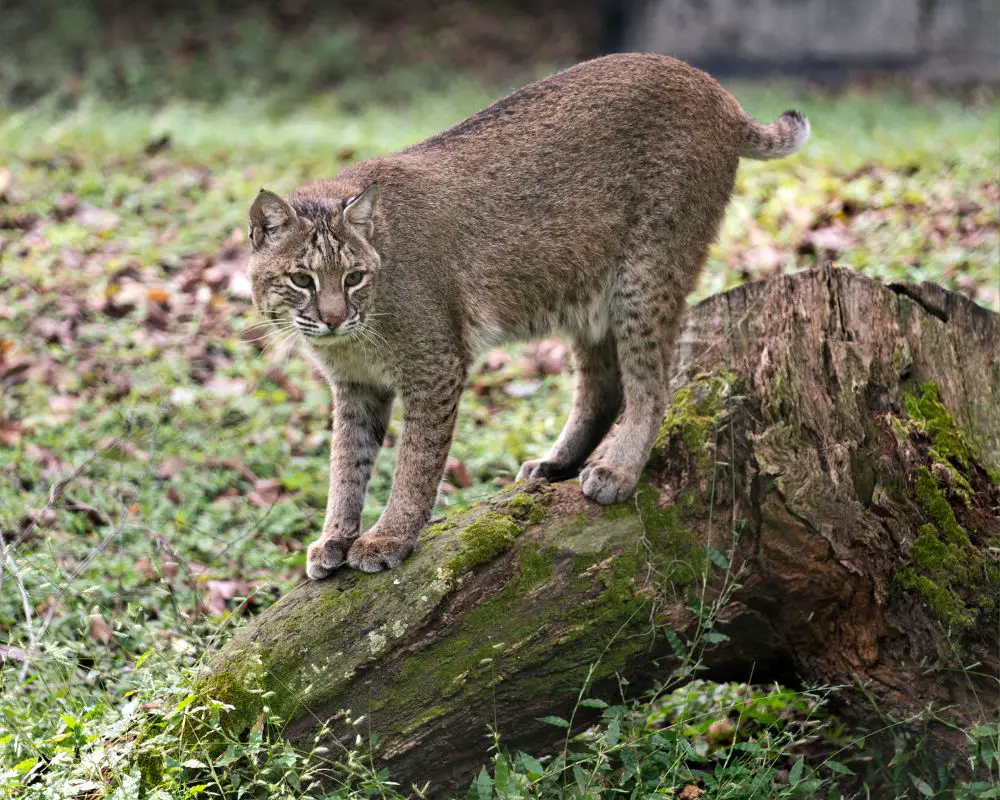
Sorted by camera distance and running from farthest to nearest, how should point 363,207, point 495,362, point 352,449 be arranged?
point 495,362, point 352,449, point 363,207

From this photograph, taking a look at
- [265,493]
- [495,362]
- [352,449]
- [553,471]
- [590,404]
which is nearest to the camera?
[352,449]

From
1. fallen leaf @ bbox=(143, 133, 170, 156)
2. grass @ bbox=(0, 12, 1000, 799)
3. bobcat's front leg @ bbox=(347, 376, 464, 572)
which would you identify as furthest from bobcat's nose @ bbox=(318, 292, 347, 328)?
fallen leaf @ bbox=(143, 133, 170, 156)

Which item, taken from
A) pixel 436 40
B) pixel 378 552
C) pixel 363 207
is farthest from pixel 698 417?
pixel 436 40

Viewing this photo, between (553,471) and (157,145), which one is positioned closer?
(553,471)

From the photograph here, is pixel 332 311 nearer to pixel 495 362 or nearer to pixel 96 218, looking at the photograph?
pixel 495 362

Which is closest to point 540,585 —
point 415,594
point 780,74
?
point 415,594

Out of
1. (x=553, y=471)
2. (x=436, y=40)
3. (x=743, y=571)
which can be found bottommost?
(x=553, y=471)

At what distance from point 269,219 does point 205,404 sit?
113 inches

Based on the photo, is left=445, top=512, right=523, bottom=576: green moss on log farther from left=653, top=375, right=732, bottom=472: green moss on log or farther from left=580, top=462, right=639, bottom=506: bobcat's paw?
left=653, top=375, right=732, bottom=472: green moss on log

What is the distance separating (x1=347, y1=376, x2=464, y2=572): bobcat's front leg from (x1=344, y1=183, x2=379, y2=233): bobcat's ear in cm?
74

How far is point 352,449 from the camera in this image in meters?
5.25

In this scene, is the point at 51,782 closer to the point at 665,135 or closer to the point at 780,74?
the point at 665,135

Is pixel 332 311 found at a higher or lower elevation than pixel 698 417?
higher

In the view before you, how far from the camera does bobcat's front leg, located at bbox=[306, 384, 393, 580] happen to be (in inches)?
201
